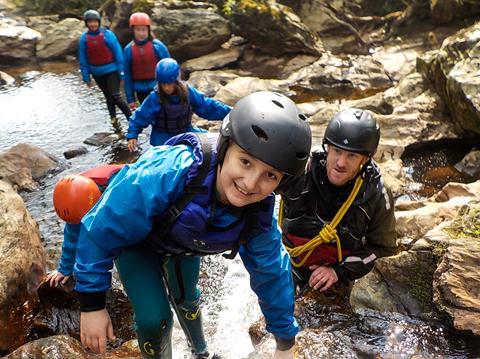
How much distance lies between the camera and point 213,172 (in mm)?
2643

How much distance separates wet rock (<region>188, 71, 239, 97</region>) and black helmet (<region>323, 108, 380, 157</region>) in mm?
9028

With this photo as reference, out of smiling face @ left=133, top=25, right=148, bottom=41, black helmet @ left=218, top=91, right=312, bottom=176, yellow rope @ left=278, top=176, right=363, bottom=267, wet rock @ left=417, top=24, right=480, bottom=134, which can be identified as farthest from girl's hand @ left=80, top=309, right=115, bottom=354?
smiling face @ left=133, top=25, right=148, bottom=41

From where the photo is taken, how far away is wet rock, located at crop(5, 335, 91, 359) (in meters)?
3.54

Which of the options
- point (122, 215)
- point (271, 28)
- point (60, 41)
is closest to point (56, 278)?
point (122, 215)

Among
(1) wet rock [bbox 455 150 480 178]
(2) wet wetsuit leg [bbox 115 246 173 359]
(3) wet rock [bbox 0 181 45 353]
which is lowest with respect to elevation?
(1) wet rock [bbox 455 150 480 178]

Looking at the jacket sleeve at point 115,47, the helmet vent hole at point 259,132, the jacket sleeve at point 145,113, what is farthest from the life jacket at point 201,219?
Result: the jacket sleeve at point 115,47

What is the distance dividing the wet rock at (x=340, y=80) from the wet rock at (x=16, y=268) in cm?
909

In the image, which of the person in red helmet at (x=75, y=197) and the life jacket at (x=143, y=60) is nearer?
the person in red helmet at (x=75, y=197)

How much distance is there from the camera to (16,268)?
15.0ft

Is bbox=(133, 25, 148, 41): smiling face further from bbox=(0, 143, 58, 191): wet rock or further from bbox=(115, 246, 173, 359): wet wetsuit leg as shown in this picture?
bbox=(115, 246, 173, 359): wet wetsuit leg

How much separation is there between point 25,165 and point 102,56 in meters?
3.15

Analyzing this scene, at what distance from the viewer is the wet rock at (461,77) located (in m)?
7.84

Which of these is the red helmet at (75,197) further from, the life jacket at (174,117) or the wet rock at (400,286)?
the life jacket at (174,117)

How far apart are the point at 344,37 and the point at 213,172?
16661 millimetres
